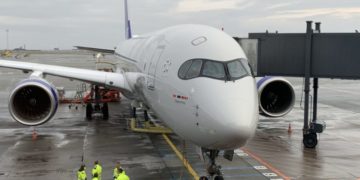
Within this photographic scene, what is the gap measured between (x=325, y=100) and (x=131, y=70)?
2151 centimetres

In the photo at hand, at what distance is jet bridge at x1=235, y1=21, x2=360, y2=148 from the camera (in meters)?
16.9

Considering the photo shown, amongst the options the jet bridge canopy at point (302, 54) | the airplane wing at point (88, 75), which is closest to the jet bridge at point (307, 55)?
the jet bridge canopy at point (302, 54)

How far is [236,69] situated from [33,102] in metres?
10.9

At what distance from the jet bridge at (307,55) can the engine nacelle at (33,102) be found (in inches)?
307

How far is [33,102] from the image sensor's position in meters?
18.0

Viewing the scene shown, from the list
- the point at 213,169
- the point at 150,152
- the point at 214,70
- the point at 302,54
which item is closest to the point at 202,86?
the point at 214,70

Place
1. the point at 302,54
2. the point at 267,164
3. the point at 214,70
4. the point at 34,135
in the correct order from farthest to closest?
1. the point at 34,135
2. the point at 302,54
3. the point at 267,164
4. the point at 214,70

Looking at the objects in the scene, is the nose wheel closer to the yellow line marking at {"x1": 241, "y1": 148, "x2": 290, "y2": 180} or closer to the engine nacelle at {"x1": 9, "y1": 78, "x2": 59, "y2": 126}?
the yellow line marking at {"x1": 241, "y1": 148, "x2": 290, "y2": 180}

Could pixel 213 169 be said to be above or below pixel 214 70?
below

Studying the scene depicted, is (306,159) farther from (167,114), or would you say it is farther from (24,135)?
(24,135)

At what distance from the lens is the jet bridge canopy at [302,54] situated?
16.8 meters

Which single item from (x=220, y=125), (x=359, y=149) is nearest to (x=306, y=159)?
(x=359, y=149)

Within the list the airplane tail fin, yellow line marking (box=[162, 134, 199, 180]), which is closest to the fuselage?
yellow line marking (box=[162, 134, 199, 180])

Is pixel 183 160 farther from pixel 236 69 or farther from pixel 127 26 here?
pixel 127 26
